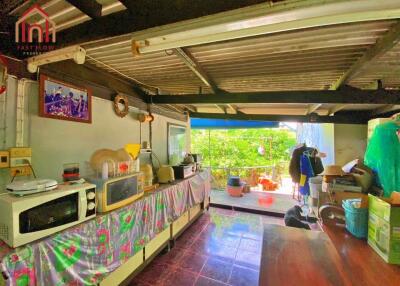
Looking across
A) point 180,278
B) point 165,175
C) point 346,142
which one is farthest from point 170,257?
point 346,142

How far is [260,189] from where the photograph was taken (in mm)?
6000

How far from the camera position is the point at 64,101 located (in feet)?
5.64

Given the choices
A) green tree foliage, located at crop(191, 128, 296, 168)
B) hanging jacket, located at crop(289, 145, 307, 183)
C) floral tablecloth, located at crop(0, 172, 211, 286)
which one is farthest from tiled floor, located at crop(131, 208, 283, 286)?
green tree foliage, located at crop(191, 128, 296, 168)

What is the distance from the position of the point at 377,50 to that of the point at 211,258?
9.29 feet

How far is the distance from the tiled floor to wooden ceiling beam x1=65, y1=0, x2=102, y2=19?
2598 mm

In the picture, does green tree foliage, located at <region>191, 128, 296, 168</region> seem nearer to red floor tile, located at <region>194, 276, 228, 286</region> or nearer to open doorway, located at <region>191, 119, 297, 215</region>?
open doorway, located at <region>191, 119, 297, 215</region>

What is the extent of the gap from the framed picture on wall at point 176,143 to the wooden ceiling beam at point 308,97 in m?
1.14

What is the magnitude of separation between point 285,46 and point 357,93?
1.30 m

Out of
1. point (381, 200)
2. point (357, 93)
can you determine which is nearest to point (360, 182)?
point (381, 200)

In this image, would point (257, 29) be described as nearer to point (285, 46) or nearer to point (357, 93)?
point (285, 46)

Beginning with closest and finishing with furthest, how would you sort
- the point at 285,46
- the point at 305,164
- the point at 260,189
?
the point at 285,46 < the point at 305,164 < the point at 260,189

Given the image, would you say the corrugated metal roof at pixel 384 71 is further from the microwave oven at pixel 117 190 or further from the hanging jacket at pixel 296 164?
the microwave oven at pixel 117 190

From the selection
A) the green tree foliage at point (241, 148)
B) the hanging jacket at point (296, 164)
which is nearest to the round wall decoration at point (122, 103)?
the hanging jacket at point (296, 164)

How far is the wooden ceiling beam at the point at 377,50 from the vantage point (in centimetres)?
111
